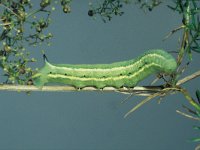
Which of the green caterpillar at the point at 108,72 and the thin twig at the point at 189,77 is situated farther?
the green caterpillar at the point at 108,72

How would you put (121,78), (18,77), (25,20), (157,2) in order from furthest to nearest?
(121,78) < (157,2) < (25,20) < (18,77)

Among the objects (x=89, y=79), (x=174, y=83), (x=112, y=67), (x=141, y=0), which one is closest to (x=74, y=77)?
(x=89, y=79)

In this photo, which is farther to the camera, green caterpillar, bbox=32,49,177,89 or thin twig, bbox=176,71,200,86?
green caterpillar, bbox=32,49,177,89

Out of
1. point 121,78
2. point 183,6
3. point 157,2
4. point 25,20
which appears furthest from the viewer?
point 121,78

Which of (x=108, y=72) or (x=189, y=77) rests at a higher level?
(x=108, y=72)

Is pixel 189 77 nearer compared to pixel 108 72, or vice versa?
pixel 189 77

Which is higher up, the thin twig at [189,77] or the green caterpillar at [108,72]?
the green caterpillar at [108,72]

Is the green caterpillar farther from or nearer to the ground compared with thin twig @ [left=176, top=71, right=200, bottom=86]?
farther from the ground

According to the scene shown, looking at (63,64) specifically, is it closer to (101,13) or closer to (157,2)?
(101,13)
